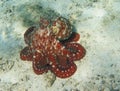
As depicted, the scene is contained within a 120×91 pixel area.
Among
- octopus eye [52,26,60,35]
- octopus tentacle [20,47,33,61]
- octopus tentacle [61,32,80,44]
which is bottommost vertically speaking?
octopus tentacle [20,47,33,61]

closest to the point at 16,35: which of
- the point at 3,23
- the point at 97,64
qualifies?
the point at 3,23

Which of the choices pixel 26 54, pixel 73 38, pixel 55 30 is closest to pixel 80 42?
pixel 73 38

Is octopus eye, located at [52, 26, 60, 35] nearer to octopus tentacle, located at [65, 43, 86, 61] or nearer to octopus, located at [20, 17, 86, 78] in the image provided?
octopus, located at [20, 17, 86, 78]

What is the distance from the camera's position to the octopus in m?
6.27

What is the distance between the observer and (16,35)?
7.64 metres

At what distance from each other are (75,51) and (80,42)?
596mm

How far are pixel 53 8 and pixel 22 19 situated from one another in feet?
3.58

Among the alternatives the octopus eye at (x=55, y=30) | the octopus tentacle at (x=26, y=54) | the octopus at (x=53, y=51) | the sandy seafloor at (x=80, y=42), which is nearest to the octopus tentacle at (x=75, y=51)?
the octopus at (x=53, y=51)

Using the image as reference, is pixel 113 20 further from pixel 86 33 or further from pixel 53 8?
pixel 53 8

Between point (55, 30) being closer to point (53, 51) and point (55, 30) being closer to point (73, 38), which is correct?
point (53, 51)

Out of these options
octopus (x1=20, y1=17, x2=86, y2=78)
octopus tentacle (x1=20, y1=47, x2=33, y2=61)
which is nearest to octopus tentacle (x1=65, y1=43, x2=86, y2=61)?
octopus (x1=20, y1=17, x2=86, y2=78)

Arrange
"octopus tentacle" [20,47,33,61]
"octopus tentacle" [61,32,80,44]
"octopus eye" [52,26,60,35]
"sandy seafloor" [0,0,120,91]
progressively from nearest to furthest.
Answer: "sandy seafloor" [0,0,120,91] < "octopus eye" [52,26,60,35] < "octopus tentacle" [20,47,33,61] < "octopus tentacle" [61,32,80,44]

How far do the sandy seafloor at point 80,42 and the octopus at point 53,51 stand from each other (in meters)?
0.19

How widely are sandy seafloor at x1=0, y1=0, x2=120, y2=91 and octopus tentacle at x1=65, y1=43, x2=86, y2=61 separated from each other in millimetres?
155
